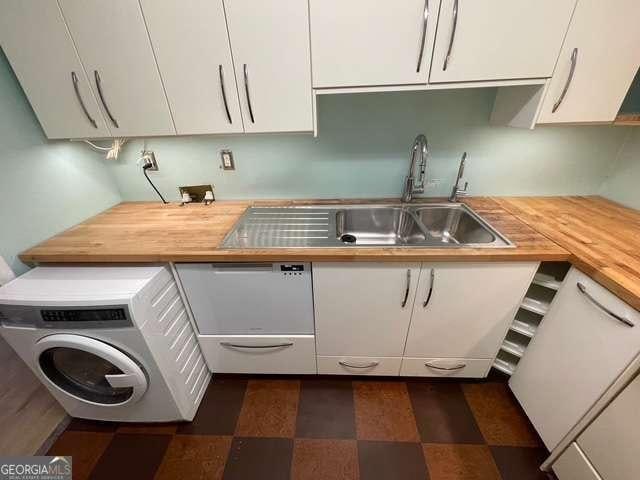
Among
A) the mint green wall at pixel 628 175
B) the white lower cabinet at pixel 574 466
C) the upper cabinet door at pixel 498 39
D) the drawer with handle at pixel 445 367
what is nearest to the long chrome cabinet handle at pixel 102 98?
the upper cabinet door at pixel 498 39

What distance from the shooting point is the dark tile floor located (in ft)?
3.83

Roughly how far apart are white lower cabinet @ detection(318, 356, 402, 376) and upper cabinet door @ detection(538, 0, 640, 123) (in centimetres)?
133

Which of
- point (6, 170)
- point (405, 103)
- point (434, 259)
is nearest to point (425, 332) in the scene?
point (434, 259)

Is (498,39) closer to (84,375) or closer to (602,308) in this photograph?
(602,308)

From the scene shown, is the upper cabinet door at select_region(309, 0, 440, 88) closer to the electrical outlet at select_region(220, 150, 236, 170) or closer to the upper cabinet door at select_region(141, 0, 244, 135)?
the upper cabinet door at select_region(141, 0, 244, 135)

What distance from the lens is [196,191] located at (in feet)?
5.25

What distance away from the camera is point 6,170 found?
109 centimetres

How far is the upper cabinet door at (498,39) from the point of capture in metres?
0.88

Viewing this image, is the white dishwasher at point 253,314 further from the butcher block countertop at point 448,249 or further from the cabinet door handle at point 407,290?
the cabinet door handle at point 407,290

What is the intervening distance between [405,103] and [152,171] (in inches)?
60.1

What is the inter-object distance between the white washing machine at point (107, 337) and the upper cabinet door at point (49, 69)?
2.13 feet

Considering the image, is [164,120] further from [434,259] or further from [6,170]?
[434,259]

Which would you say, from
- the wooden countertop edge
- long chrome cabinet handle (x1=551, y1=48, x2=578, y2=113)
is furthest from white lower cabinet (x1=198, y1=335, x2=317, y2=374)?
long chrome cabinet handle (x1=551, y1=48, x2=578, y2=113)

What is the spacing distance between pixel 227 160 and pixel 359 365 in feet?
4.57
